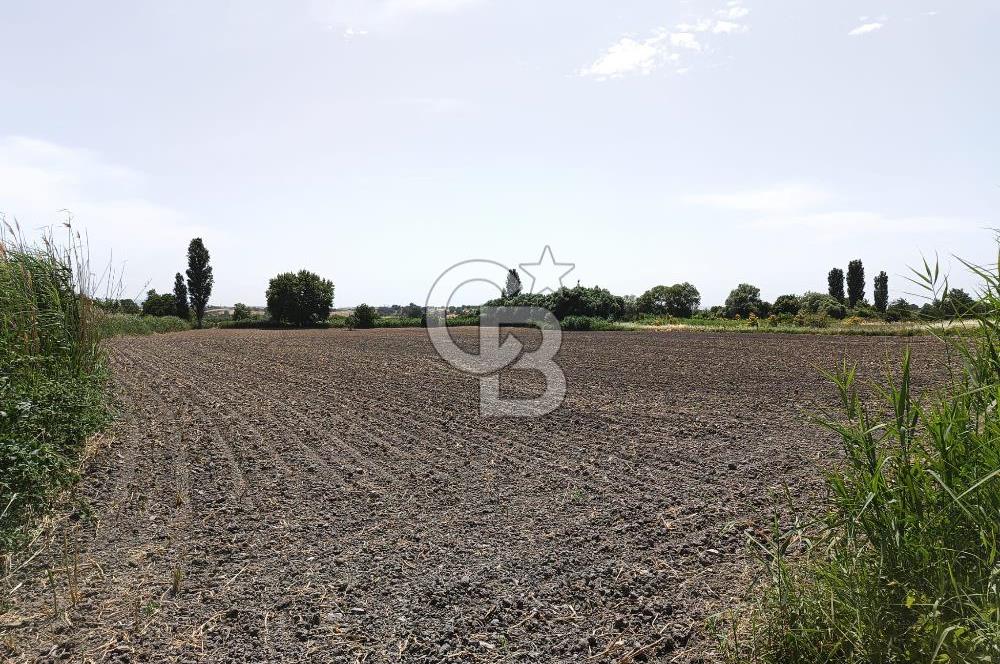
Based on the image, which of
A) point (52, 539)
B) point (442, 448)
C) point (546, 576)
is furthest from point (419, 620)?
point (442, 448)

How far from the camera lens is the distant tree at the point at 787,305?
48.4 metres

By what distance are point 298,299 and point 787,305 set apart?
45.9 meters

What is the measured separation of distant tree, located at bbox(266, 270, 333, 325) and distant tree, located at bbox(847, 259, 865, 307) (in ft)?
173

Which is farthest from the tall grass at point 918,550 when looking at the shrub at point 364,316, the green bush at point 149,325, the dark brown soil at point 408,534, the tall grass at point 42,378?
the shrub at point 364,316

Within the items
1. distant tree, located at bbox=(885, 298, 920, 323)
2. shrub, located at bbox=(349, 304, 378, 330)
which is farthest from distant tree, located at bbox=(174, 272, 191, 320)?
distant tree, located at bbox=(885, 298, 920, 323)

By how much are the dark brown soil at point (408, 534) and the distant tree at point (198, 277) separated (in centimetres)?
6530

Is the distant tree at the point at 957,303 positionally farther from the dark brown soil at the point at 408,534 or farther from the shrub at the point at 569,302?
the shrub at the point at 569,302

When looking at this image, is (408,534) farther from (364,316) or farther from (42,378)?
(364,316)

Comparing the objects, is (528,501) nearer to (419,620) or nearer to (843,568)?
(419,620)

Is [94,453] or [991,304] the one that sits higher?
[991,304]

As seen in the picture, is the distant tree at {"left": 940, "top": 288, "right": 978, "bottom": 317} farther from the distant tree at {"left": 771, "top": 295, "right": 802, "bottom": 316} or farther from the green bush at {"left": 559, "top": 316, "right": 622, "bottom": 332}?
the distant tree at {"left": 771, "top": 295, "right": 802, "bottom": 316}

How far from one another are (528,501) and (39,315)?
6061mm

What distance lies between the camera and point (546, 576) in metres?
4.17

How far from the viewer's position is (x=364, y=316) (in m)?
53.7
